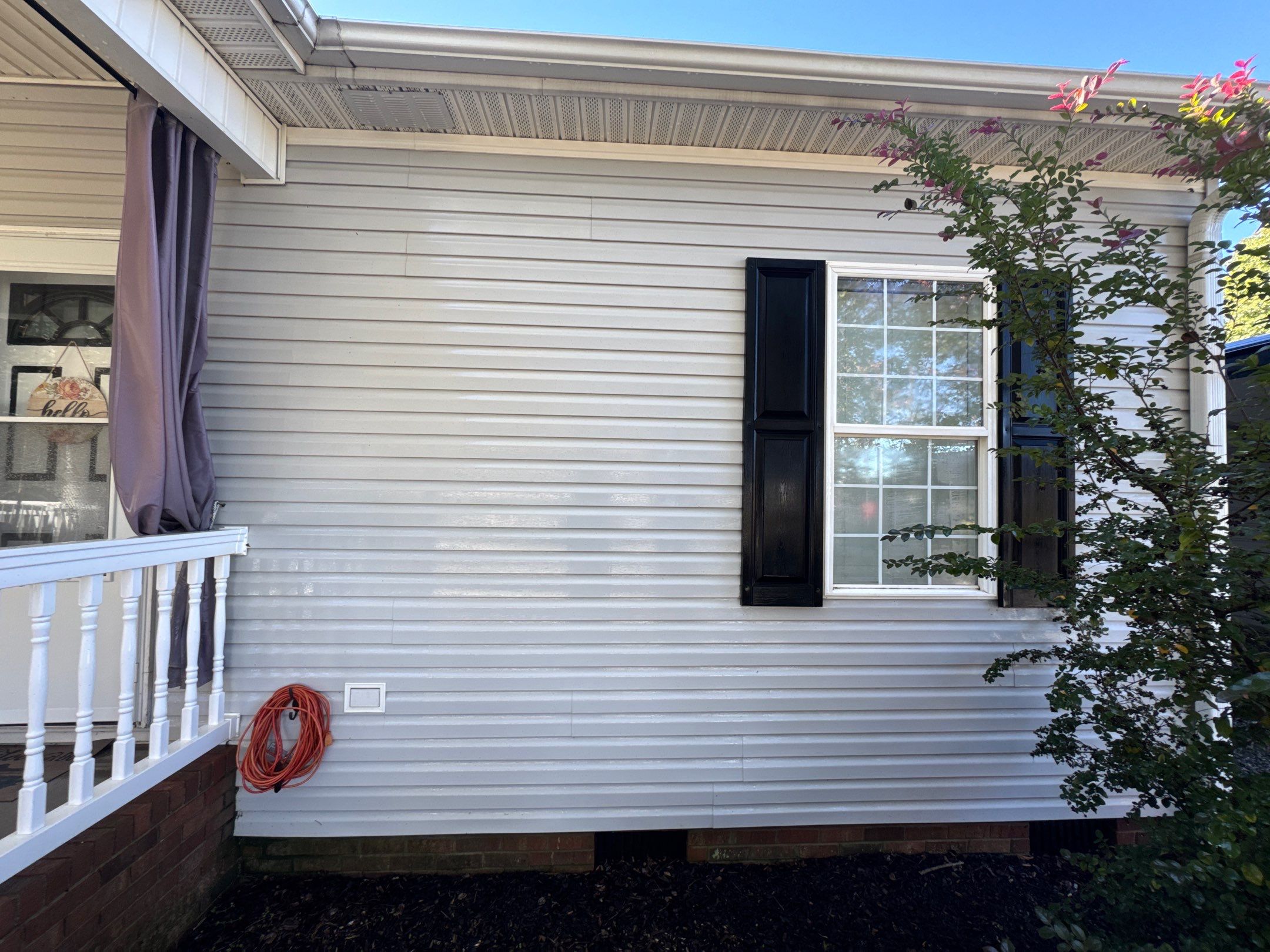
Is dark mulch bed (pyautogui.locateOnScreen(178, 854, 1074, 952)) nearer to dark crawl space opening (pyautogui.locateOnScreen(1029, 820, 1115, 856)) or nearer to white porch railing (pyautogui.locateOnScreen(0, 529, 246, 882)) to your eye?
dark crawl space opening (pyautogui.locateOnScreen(1029, 820, 1115, 856))

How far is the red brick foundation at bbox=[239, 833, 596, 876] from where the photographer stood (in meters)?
2.52

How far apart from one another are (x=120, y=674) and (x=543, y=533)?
1524 millimetres

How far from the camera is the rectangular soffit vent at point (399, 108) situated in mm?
2359

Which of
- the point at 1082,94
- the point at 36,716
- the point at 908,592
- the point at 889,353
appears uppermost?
the point at 1082,94

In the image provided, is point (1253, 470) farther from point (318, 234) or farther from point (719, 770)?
point (318, 234)

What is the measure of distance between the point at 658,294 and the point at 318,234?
4.87 feet

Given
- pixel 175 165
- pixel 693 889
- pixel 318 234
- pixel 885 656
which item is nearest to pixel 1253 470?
pixel 885 656

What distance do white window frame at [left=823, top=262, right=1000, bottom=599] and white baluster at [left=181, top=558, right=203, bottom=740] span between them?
2.52 meters

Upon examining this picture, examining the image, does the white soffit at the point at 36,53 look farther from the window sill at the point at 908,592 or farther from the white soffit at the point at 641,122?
the window sill at the point at 908,592

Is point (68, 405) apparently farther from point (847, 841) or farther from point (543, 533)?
point (847, 841)

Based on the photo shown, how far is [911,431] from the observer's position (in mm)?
2746

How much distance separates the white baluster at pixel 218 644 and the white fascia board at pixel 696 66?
1982 millimetres

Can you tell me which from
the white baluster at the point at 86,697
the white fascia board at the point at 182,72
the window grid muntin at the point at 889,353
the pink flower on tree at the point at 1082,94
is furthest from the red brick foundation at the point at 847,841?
the white fascia board at the point at 182,72

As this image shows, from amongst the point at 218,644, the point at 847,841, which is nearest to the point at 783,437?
the point at 847,841
